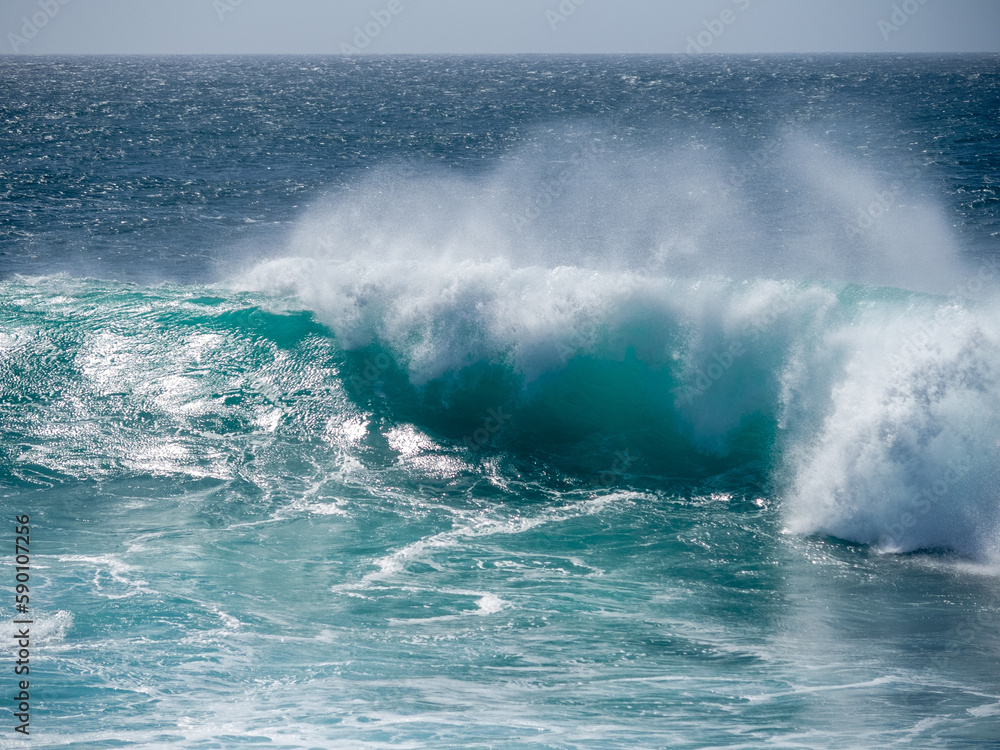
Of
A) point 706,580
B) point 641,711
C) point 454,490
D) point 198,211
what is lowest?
point 641,711

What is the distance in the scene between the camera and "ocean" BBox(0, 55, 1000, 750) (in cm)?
742

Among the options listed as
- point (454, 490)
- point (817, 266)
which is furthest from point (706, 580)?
point (817, 266)

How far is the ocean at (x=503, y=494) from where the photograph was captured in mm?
7418

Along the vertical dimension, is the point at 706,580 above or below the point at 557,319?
below

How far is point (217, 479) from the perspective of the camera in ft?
39.7

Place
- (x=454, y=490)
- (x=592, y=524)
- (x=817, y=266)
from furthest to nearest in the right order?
(x=817, y=266) < (x=454, y=490) < (x=592, y=524)

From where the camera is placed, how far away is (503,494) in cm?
1194

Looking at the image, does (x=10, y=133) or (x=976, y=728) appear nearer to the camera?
(x=976, y=728)

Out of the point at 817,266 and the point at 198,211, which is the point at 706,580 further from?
the point at 198,211

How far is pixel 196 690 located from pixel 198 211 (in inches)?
1078

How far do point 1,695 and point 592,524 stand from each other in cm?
668

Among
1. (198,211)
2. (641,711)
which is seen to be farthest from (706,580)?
(198,211)

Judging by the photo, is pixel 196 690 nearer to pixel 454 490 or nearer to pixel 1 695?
pixel 1 695

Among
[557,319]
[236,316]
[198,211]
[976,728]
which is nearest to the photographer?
[976,728]
